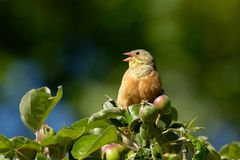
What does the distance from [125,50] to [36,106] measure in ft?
11.4

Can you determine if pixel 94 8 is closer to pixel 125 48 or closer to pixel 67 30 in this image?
pixel 67 30

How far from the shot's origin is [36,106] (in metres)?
1.78

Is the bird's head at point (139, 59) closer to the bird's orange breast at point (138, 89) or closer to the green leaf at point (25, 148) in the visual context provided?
the bird's orange breast at point (138, 89)

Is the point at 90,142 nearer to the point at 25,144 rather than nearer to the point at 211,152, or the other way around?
the point at 25,144

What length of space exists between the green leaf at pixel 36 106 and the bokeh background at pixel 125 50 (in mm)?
2846

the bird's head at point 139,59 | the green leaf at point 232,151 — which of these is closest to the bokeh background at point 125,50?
the bird's head at point 139,59

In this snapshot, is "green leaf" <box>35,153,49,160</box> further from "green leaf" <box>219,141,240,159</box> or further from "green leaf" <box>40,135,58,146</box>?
"green leaf" <box>219,141,240,159</box>

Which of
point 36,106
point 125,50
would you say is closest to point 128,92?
point 36,106

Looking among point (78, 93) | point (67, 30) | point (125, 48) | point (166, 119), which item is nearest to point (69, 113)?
point (78, 93)

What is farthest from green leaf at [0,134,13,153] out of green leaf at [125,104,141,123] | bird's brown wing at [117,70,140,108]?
bird's brown wing at [117,70,140,108]

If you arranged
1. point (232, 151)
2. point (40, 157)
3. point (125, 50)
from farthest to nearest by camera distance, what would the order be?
point (125, 50), point (232, 151), point (40, 157)

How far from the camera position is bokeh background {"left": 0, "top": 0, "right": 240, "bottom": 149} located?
16.7 feet

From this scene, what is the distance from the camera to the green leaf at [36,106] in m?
1.77

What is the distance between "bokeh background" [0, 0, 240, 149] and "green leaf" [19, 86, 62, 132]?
285cm
